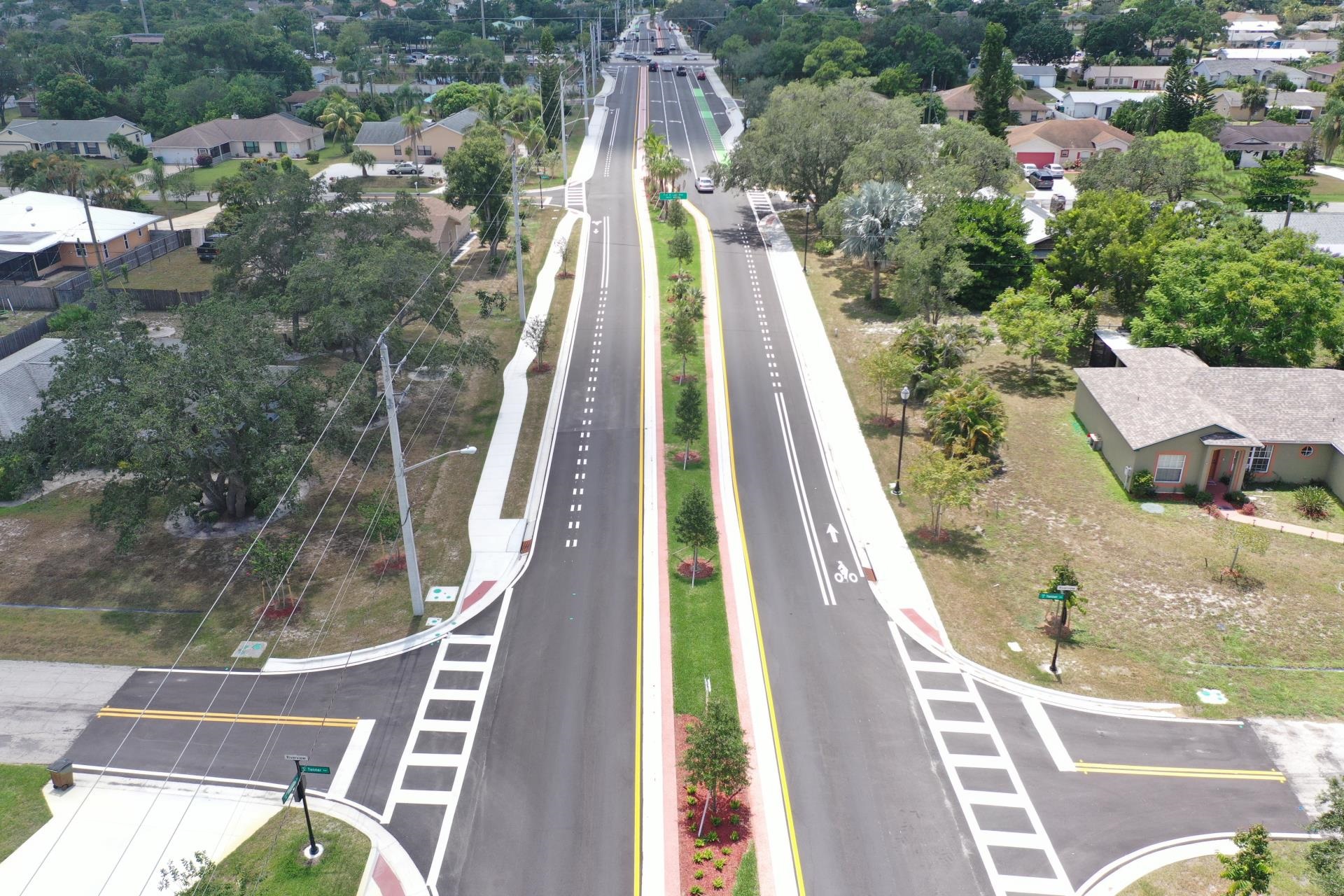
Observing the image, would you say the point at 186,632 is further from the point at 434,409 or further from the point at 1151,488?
the point at 1151,488

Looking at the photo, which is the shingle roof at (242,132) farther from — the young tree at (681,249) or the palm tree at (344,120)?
the young tree at (681,249)

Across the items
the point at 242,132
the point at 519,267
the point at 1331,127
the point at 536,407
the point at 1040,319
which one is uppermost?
the point at 1331,127

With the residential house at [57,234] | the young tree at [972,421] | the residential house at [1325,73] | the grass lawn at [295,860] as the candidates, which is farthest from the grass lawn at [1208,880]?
the residential house at [1325,73]

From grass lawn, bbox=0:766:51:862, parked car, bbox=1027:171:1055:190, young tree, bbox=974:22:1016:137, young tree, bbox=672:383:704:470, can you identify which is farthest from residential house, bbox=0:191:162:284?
young tree, bbox=974:22:1016:137

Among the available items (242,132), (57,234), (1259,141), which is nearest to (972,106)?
(1259,141)

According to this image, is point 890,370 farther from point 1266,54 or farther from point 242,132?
point 1266,54

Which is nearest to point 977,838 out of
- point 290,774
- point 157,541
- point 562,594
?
point 562,594

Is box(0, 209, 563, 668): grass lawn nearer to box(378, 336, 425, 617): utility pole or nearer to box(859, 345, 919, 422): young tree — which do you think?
box(378, 336, 425, 617): utility pole
